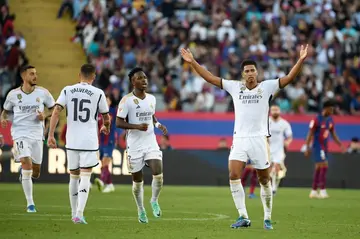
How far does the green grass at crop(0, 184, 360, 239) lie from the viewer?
14.8 meters

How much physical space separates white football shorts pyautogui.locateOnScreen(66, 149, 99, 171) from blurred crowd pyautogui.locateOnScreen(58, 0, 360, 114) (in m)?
A: 17.0

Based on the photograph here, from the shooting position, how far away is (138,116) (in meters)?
17.3

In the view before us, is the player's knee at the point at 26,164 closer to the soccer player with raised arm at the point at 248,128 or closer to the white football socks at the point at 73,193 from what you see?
the white football socks at the point at 73,193

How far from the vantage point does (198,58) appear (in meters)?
35.8

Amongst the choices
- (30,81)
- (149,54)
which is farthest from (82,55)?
(30,81)

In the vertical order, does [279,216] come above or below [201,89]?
below

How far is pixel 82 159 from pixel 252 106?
2849 mm

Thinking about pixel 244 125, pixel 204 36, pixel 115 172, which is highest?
pixel 204 36

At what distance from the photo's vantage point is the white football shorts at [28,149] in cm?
1909

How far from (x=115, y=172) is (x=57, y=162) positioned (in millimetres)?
1806

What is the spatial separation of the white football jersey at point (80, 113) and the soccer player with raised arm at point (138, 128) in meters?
0.74

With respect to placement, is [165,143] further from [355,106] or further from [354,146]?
[355,106]

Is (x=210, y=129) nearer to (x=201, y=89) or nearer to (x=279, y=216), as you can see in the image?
(x=201, y=89)

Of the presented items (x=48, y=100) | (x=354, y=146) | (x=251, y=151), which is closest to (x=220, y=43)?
(x=354, y=146)
